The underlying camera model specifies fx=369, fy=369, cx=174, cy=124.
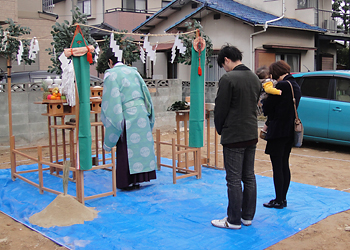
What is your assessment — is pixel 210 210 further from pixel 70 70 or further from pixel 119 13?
pixel 119 13

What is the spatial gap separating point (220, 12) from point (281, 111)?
9.96 meters

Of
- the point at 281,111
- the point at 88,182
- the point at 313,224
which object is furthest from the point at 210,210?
the point at 88,182

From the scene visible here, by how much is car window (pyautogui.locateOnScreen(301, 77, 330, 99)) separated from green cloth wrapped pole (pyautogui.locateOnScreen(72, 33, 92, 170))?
17.6 ft

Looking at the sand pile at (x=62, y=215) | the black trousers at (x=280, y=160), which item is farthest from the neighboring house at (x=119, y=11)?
the black trousers at (x=280, y=160)

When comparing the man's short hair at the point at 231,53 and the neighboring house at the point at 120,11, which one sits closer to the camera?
the man's short hair at the point at 231,53

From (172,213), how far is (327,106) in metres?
4.81

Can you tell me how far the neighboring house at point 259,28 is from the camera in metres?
13.1

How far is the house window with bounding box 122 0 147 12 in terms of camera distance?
21.3 metres

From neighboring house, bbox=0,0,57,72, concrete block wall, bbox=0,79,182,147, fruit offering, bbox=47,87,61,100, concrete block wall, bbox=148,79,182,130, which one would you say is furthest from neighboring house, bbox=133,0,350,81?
fruit offering, bbox=47,87,61,100

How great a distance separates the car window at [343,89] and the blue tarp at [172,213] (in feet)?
9.81

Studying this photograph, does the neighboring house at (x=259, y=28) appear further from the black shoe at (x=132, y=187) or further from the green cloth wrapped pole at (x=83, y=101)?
the green cloth wrapped pole at (x=83, y=101)

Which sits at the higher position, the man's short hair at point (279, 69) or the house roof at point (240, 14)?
the house roof at point (240, 14)

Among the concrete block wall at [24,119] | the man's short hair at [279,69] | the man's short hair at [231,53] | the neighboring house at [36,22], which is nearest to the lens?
the man's short hair at [231,53]

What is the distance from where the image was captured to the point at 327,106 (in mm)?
7535
